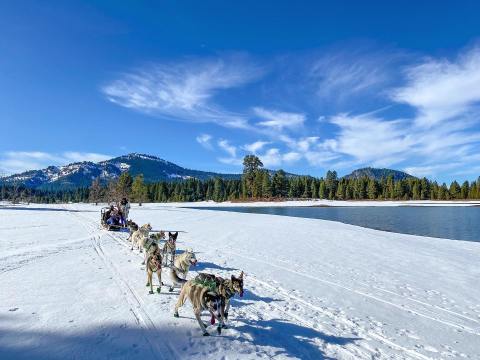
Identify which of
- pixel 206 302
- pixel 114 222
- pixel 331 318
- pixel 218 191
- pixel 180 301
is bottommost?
pixel 331 318

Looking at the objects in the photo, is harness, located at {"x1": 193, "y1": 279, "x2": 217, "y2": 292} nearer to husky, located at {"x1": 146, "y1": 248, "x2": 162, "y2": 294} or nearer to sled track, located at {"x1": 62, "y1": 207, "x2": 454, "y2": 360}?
sled track, located at {"x1": 62, "y1": 207, "x2": 454, "y2": 360}

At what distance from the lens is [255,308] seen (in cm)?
1005

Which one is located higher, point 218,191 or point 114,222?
point 218,191

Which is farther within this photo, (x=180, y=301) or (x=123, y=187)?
(x=123, y=187)

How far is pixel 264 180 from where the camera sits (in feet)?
453

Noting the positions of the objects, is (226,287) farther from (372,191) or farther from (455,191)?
(455,191)

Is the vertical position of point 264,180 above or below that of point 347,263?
above

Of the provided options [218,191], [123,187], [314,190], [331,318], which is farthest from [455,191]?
[331,318]

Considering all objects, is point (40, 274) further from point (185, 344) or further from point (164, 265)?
point (185, 344)

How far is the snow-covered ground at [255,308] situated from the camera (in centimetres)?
753

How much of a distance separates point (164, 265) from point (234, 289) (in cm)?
783

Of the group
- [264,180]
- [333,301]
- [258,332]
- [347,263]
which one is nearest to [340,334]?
[258,332]

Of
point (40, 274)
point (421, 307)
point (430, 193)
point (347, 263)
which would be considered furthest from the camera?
point (430, 193)

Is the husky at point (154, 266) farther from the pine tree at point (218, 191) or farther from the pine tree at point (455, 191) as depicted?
the pine tree at point (455, 191)
